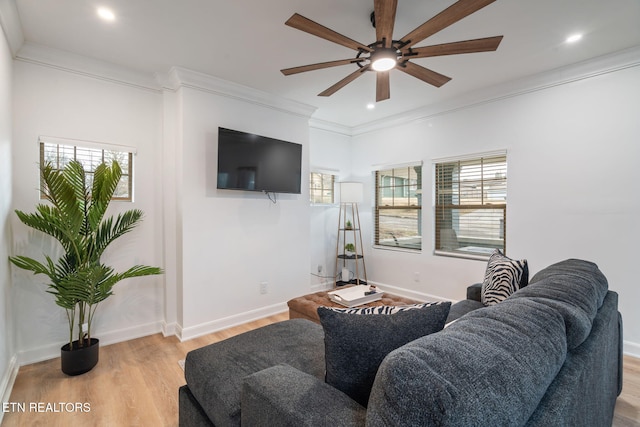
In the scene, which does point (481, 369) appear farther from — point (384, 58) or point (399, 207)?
point (399, 207)

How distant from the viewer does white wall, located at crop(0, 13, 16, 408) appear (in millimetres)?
2080

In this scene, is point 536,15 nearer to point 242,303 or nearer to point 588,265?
point 588,265

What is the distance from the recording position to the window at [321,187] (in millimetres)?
4750

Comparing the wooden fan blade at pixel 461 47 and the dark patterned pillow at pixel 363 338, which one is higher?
the wooden fan blade at pixel 461 47

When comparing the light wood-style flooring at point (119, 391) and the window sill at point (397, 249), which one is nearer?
the light wood-style flooring at point (119, 391)

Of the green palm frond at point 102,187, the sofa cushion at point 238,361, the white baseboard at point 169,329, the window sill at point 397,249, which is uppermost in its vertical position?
the green palm frond at point 102,187

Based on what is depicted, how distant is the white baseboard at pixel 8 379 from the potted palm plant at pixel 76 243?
0.30 m

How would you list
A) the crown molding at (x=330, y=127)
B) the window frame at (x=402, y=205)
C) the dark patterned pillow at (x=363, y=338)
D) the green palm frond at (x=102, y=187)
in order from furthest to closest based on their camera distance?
the crown molding at (x=330, y=127), the window frame at (x=402, y=205), the green palm frond at (x=102, y=187), the dark patterned pillow at (x=363, y=338)

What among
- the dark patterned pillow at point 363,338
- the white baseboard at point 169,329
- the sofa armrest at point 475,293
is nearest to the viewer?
the dark patterned pillow at point 363,338

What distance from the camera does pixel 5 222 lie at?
7.34ft

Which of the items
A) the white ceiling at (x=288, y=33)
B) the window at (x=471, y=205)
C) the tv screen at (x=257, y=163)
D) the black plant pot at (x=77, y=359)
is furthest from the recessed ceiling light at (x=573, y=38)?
the black plant pot at (x=77, y=359)

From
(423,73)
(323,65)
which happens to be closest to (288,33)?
(323,65)

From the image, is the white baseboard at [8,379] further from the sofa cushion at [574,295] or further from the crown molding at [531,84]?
the crown molding at [531,84]

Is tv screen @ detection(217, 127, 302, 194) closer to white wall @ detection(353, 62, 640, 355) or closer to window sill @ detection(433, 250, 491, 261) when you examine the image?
white wall @ detection(353, 62, 640, 355)
